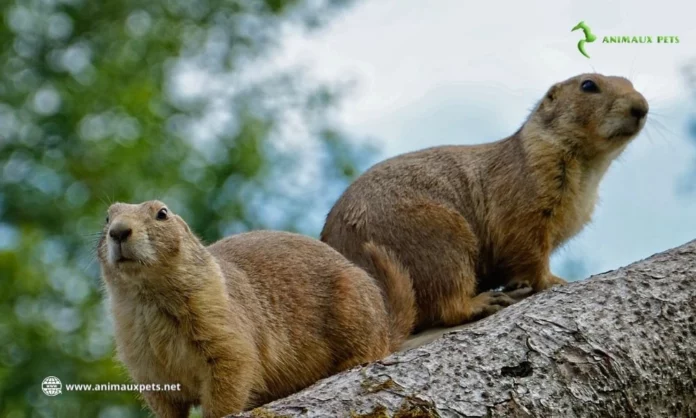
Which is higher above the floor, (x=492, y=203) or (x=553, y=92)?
(x=553, y=92)

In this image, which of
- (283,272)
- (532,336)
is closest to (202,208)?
(283,272)

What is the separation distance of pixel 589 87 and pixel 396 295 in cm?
234

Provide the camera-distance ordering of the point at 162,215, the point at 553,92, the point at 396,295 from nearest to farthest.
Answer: the point at 162,215, the point at 396,295, the point at 553,92

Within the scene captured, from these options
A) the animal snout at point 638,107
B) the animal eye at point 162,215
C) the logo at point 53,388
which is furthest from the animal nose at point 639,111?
the logo at point 53,388

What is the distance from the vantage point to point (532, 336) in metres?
5.01

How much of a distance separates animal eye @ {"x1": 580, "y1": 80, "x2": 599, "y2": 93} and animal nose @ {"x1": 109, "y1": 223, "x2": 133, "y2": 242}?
12.8 feet

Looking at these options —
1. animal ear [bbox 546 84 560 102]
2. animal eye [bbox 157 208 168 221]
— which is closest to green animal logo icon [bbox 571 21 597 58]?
animal ear [bbox 546 84 560 102]

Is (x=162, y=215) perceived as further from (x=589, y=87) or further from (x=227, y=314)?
(x=589, y=87)

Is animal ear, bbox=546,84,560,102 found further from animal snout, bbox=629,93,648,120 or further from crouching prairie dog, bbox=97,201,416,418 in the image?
crouching prairie dog, bbox=97,201,416,418

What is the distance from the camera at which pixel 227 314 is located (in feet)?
19.5

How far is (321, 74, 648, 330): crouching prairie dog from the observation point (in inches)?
289

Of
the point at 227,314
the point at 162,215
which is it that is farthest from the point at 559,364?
the point at 162,215

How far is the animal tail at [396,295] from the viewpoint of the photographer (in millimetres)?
6805

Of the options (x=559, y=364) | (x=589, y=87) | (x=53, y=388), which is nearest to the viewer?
(x=559, y=364)
